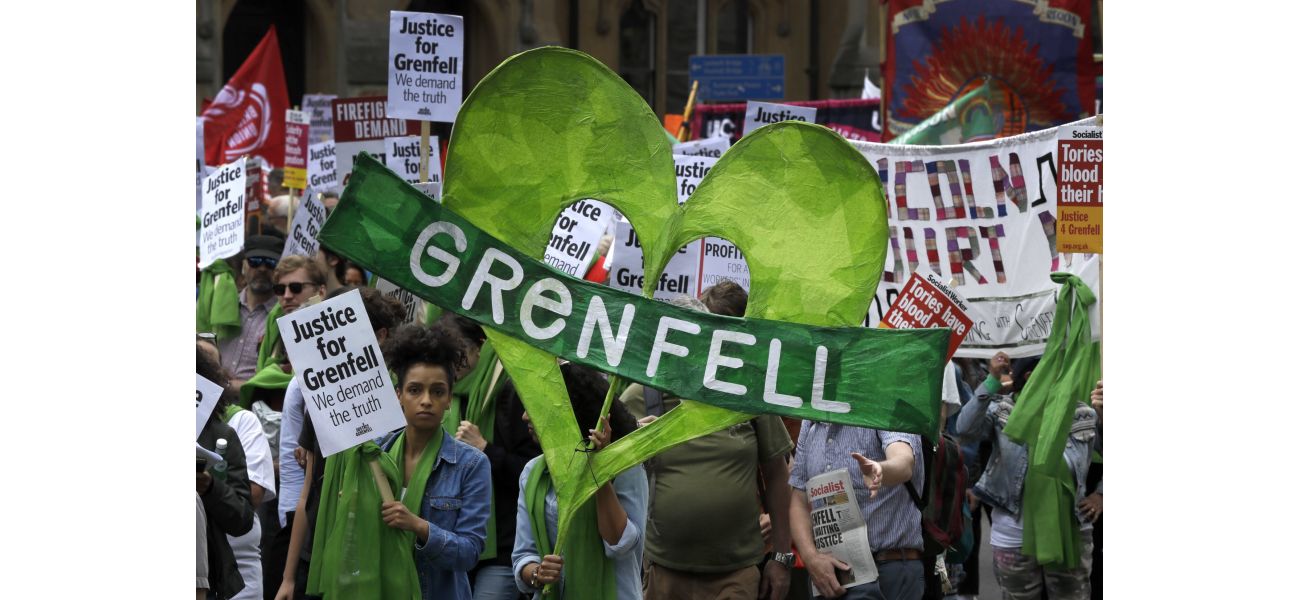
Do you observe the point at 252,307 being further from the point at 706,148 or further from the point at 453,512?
the point at 453,512

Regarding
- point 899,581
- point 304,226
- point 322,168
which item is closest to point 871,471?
point 899,581

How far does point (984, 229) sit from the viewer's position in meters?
8.81

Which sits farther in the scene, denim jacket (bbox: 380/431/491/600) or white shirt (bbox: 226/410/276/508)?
white shirt (bbox: 226/410/276/508)

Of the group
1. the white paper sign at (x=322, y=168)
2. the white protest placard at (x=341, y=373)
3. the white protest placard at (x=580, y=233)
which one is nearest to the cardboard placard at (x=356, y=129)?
the white paper sign at (x=322, y=168)

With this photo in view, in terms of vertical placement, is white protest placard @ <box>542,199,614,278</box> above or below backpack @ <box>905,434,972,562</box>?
above

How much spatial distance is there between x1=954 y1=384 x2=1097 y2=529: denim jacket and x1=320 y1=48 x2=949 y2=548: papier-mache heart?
3300mm

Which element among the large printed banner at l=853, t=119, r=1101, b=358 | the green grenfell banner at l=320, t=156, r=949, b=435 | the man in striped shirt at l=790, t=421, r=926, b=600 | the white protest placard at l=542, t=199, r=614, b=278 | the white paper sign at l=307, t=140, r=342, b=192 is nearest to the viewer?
the green grenfell banner at l=320, t=156, r=949, b=435

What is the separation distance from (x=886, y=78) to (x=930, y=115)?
53cm

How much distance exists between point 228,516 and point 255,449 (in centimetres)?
80

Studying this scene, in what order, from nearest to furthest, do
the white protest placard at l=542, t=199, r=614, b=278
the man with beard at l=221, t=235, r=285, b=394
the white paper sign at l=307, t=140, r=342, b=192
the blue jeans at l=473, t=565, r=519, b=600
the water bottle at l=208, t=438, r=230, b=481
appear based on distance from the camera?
the water bottle at l=208, t=438, r=230, b=481 → the blue jeans at l=473, t=565, r=519, b=600 → the white protest placard at l=542, t=199, r=614, b=278 → the man with beard at l=221, t=235, r=285, b=394 → the white paper sign at l=307, t=140, r=342, b=192

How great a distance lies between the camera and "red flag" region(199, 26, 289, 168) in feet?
50.8

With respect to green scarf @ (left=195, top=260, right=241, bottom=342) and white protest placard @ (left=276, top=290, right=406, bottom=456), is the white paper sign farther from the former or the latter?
white protest placard @ (left=276, top=290, right=406, bottom=456)

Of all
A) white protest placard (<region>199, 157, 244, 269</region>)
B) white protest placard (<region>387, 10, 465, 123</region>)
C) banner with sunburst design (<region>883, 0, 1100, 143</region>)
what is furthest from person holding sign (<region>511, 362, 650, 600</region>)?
banner with sunburst design (<region>883, 0, 1100, 143</region>)

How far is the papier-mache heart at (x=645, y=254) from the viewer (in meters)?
4.70
